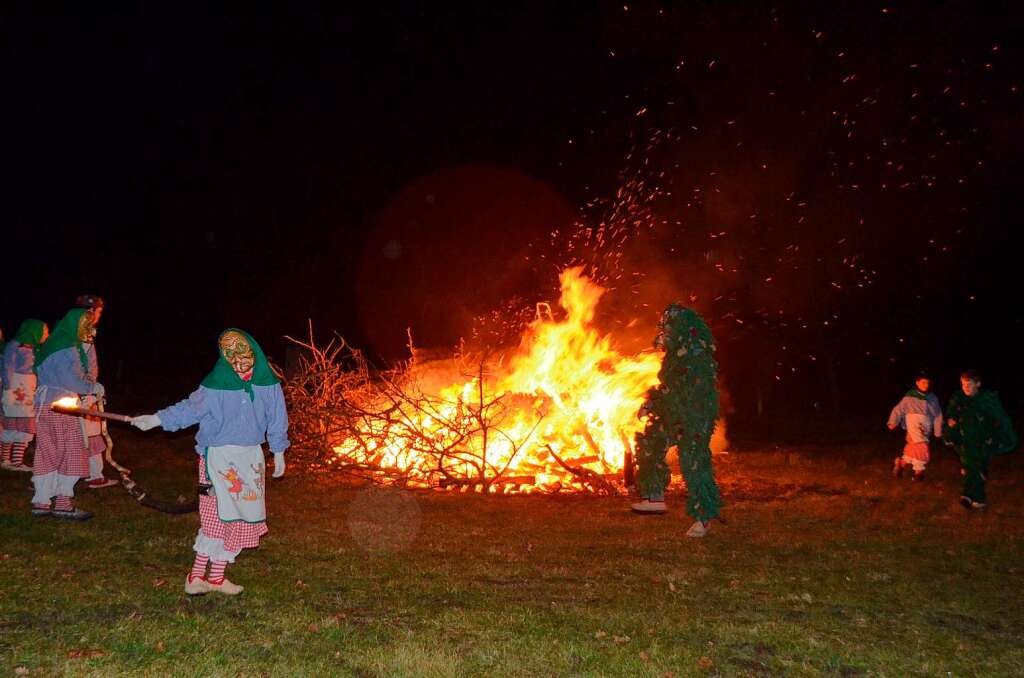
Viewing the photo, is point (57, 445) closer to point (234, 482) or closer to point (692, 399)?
point (234, 482)

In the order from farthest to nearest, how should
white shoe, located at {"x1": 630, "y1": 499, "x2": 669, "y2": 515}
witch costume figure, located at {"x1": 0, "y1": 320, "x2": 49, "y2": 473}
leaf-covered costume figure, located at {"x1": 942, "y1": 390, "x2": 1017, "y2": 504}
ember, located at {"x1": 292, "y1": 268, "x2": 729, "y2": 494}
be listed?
ember, located at {"x1": 292, "y1": 268, "x2": 729, "y2": 494}
witch costume figure, located at {"x1": 0, "y1": 320, "x2": 49, "y2": 473}
leaf-covered costume figure, located at {"x1": 942, "y1": 390, "x2": 1017, "y2": 504}
white shoe, located at {"x1": 630, "y1": 499, "x2": 669, "y2": 515}

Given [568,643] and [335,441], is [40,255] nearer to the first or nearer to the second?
[335,441]

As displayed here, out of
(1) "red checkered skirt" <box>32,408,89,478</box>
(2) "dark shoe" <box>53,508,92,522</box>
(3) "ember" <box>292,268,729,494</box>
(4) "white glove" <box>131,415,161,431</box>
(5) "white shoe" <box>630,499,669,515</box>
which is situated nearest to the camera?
(4) "white glove" <box>131,415,161,431</box>

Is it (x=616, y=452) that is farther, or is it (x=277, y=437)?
(x=616, y=452)

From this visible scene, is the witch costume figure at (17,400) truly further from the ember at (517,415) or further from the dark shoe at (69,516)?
the ember at (517,415)

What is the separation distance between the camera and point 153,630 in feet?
17.5

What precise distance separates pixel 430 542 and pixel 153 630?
127 inches

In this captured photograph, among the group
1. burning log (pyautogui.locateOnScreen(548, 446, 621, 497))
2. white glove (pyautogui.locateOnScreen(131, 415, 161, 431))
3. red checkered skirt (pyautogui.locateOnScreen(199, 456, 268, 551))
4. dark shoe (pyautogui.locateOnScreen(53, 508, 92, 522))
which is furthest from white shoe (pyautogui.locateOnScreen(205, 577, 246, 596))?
burning log (pyautogui.locateOnScreen(548, 446, 621, 497))

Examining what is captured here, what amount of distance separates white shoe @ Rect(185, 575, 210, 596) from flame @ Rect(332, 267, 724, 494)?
5493 mm

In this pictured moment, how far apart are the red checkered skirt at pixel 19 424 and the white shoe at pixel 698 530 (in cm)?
855

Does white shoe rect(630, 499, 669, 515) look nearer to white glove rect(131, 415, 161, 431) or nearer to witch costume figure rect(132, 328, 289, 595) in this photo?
witch costume figure rect(132, 328, 289, 595)

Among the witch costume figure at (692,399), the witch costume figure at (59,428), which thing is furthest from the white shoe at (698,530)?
the witch costume figure at (59,428)

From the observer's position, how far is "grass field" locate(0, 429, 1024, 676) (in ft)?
16.8

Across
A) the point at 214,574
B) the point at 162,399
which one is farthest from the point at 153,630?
the point at 162,399
